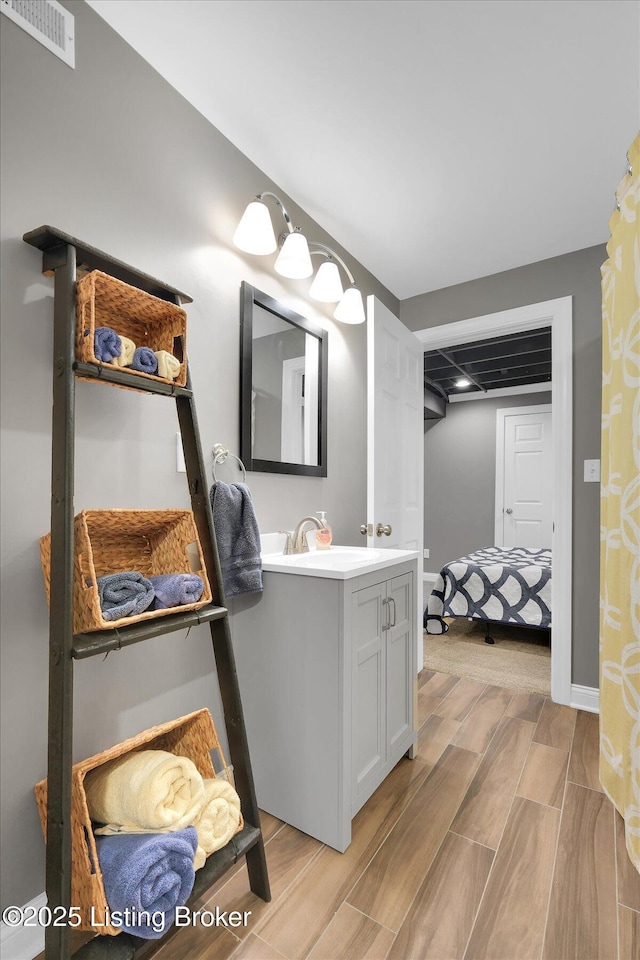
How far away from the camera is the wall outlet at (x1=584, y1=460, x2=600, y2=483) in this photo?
246cm

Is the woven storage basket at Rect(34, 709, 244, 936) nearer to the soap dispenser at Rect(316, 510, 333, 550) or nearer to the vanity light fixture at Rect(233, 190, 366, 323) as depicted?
the soap dispenser at Rect(316, 510, 333, 550)

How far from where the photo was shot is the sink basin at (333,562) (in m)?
1.51

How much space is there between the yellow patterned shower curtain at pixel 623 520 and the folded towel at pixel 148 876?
47.7 inches

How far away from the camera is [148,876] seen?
0.99 metres

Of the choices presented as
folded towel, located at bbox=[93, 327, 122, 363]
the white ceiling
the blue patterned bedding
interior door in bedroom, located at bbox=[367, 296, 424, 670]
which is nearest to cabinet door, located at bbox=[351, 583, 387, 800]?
interior door in bedroom, located at bbox=[367, 296, 424, 670]

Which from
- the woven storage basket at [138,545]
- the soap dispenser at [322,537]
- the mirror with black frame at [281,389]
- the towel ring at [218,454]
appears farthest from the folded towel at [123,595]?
the soap dispenser at [322,537]

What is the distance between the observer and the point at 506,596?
11.5 feet

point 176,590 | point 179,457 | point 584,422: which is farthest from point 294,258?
point 584,422

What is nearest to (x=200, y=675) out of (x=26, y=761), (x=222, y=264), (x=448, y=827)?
(x=26, y=761)

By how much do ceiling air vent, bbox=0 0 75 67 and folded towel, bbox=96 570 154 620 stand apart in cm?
135

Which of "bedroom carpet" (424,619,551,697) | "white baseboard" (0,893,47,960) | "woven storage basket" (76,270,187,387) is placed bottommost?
"bedroom carpet" (424,619,551,697)

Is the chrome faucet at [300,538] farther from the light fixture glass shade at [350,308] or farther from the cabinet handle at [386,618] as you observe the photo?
the light fixture glass shade at [350,308]

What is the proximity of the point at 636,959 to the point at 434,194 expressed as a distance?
103 inches

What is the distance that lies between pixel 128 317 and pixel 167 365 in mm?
234
